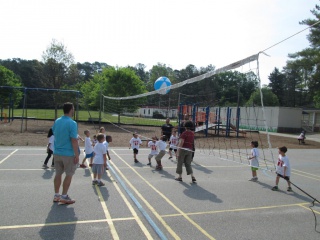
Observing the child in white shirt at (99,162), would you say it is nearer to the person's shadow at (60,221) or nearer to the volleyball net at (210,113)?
the person's shadow at (60,221)

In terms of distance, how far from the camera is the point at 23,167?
8789mm

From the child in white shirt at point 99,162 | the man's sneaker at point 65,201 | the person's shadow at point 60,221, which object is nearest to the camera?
the person's shadow at point 60,221

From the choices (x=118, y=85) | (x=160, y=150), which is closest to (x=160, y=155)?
(x=160, y=150)

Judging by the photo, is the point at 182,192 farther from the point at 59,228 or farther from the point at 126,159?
the point at 126,159

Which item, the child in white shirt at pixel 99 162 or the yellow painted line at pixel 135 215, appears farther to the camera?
the child in white shirt at pixel 99 162

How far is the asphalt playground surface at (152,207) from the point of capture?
172 inches

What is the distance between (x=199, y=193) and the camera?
6.71 m

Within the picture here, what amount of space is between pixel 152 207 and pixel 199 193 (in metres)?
1.63

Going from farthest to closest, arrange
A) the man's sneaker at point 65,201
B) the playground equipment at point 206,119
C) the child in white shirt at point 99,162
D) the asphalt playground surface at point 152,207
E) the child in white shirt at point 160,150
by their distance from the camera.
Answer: the playground equipment at point 206,119
the child in white shirt at point 160,150
the child in white shirt at point 99,162
the man's sneaker at point 65,201
the asphalt playground surface at point 152,207

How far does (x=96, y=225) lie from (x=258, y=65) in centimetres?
491

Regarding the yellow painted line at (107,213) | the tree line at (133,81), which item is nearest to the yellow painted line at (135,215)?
the yellow painted line at (107,213)

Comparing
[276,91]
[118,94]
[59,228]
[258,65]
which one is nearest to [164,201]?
[59,228]

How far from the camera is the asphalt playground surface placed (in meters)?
4.38

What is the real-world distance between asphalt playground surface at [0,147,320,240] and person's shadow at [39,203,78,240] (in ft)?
0.05
